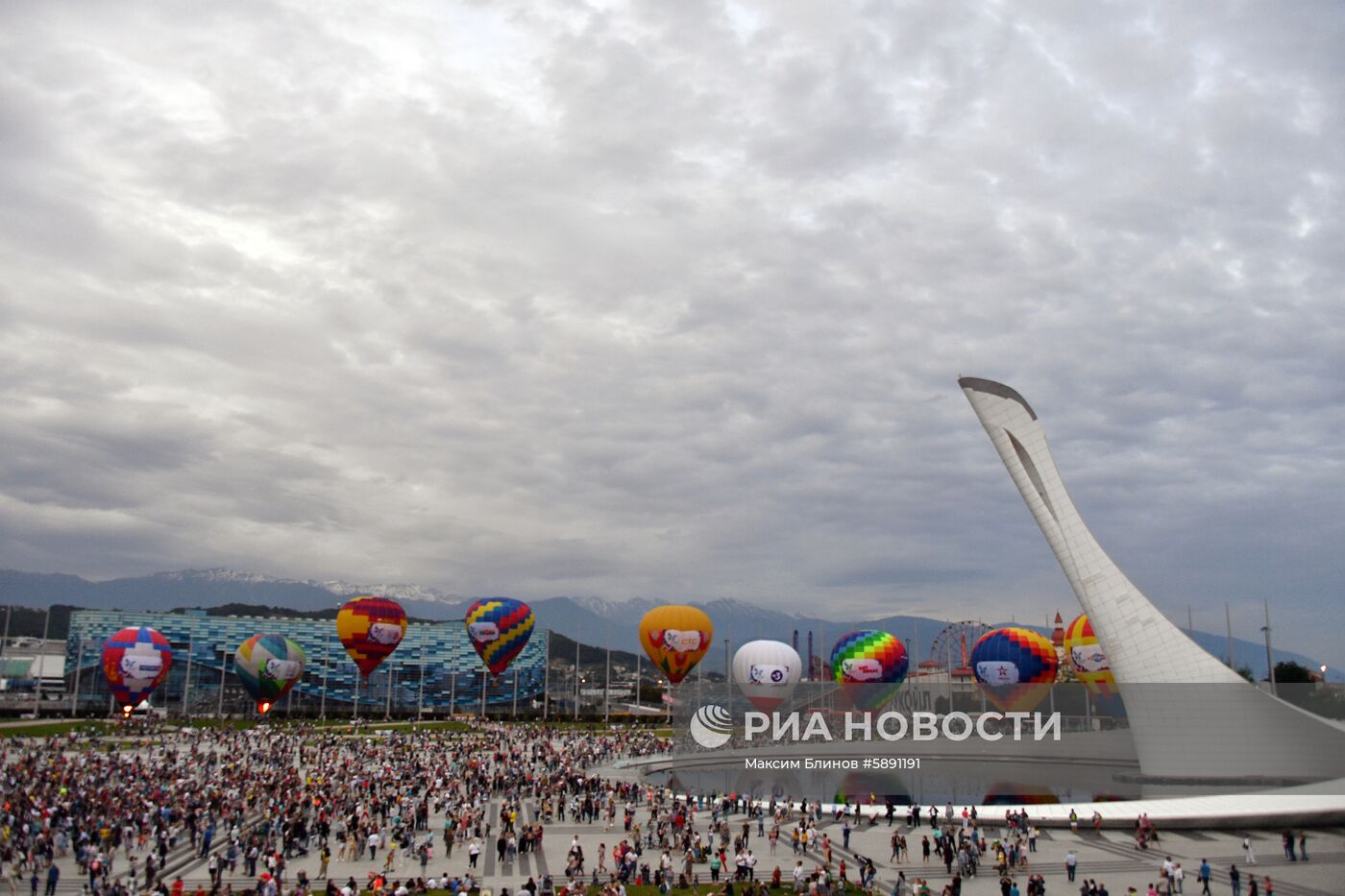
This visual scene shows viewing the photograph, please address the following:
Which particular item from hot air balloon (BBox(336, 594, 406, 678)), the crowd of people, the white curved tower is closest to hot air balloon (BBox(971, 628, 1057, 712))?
the white curved tower

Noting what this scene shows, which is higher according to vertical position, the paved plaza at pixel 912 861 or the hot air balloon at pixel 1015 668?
the hot air balloon at pixel 1015 668

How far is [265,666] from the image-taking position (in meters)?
66.1

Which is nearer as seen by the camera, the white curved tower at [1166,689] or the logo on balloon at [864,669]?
the white curved tower at [1166,689]

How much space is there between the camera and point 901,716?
140 feet

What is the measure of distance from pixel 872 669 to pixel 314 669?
268 ft

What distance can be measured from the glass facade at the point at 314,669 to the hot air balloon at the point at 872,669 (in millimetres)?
49810

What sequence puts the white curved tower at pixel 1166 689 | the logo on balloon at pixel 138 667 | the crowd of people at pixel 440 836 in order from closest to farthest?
the crowd of people at pixel 440 836 → the white curved tower at pixel 1166 689 → the logo on balloon at pixel 138 667

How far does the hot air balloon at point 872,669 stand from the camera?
213 feet

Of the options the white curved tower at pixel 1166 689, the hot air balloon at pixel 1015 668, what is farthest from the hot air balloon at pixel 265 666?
the white curved tower at pixel 1166 689

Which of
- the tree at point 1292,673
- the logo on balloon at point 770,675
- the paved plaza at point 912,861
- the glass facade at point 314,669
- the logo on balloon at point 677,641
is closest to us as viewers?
the paved plaza at point 912,861

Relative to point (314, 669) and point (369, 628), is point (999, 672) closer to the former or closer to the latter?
point (369, 628)

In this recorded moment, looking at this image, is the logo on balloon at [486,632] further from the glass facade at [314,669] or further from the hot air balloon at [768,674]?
the glass facade at [314,669]

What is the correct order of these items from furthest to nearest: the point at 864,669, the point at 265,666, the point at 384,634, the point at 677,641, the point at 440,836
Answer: the point at 265,666
the point at 864,669
the point at 384,634
the point at 677,641
the point at 440,836

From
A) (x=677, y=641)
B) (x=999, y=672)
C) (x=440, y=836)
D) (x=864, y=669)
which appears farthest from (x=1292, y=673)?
(x=440, y=836)
